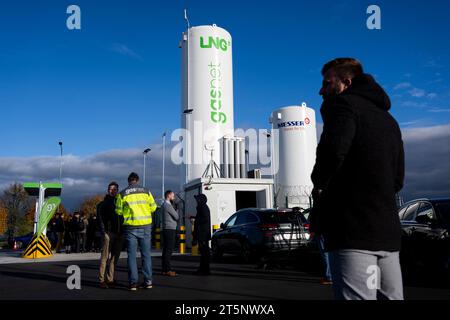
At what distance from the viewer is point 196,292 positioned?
7.26m

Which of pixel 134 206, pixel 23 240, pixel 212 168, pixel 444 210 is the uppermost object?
pixel 212 168

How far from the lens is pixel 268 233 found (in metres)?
11.4

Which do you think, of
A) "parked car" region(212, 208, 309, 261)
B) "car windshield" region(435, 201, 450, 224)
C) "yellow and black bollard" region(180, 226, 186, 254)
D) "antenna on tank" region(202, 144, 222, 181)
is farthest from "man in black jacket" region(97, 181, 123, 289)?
"antenna on tank" region(202, 144, 222, 181)

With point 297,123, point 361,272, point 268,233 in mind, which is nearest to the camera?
point 361,272

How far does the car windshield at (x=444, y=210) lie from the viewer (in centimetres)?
812

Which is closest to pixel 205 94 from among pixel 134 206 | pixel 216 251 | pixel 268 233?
pixel 216 251

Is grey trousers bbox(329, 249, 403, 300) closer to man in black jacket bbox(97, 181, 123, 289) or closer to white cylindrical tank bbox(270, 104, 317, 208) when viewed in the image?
man in black jacket bbox(97, 181, 123, 289)

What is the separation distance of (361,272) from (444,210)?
6955mm

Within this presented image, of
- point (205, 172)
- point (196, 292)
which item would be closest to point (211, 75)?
point (205, 172)

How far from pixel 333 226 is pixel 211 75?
79.7ft

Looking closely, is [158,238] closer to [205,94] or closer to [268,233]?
[205,94]

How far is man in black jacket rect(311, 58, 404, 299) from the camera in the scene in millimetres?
2363

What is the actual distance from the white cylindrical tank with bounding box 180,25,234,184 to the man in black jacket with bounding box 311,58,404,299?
74.0 feet
